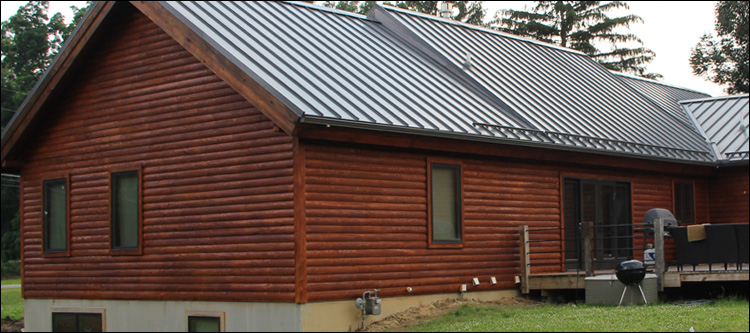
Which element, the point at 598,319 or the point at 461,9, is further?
the point at 461,9

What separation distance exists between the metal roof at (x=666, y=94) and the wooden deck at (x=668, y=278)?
8453 mm

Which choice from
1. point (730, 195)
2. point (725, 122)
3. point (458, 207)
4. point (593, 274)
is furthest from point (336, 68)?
point (725, 122)

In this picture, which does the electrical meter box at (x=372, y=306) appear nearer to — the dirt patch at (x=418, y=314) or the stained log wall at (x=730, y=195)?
the dirt patch at (x=418, y=314)

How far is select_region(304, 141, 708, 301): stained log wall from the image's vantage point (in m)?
15.8

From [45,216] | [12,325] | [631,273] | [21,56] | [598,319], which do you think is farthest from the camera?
[21,56]

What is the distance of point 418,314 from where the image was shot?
1684cm

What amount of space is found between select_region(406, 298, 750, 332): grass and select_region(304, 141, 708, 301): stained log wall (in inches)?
42.0

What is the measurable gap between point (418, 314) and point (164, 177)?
495 centimetres

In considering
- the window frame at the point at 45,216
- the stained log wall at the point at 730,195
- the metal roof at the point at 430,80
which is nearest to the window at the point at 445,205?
the metal roof at the point at 430,80

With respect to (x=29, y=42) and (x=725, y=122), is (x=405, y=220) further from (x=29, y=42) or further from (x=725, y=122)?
(x=29, y=42)

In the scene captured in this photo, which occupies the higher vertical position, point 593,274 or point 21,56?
point 21,56

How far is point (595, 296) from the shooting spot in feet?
58.9

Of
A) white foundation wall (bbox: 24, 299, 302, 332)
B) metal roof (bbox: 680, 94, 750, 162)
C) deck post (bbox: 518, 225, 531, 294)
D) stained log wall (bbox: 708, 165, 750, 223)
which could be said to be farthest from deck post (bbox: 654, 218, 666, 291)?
stained log wall (bbox: 708, 165, 750, 223)

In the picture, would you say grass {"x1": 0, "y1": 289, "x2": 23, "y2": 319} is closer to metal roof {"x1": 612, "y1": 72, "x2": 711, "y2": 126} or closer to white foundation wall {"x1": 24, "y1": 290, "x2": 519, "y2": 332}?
white foundation wall {"x1": 24, "y1": 290, "x2": 519, "y2": 332}
